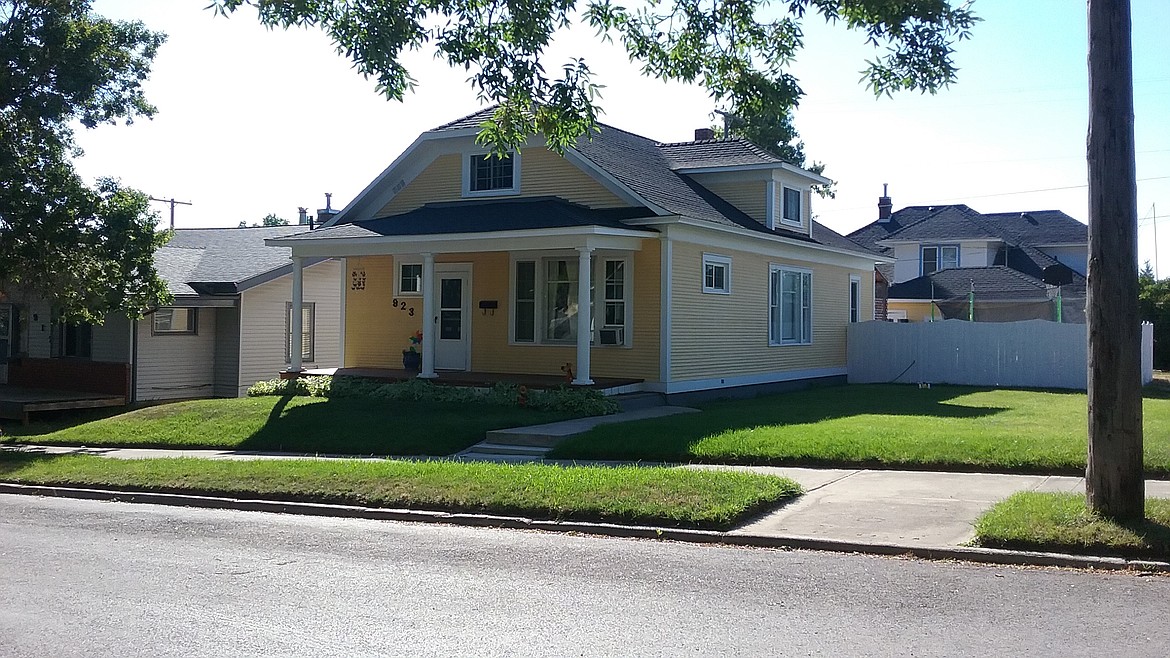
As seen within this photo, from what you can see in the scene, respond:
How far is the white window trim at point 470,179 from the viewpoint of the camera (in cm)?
2291

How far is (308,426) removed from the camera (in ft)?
58.0

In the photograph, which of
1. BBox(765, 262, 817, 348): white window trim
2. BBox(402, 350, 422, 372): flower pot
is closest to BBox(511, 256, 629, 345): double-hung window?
BBox(402, 350, 422, 372): flower pot

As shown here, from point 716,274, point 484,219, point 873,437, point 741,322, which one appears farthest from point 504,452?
point 741,322

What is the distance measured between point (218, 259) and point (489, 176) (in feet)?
29.8

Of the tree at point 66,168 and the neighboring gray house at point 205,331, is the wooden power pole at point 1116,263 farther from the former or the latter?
the neighboring gray house at point 205,331

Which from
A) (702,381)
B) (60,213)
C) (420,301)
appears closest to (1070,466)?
(702,381)

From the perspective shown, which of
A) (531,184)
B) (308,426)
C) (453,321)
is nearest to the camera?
(308,426)

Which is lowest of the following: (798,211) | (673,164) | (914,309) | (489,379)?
(489,379)

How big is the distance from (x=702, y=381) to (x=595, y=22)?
35.2 feet

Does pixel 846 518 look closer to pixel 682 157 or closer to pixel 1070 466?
pixel 1070 466

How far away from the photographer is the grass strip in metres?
8.40

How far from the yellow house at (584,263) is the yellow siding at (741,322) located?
0.05m

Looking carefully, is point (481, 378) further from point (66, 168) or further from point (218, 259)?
point (218, 259)

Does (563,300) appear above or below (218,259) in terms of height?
below
